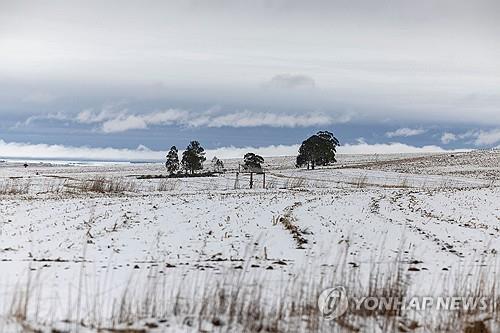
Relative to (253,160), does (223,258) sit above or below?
below

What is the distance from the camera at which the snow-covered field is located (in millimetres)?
8773

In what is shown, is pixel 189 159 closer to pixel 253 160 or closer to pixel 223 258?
pixel 253 160

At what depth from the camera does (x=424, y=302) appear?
9797 mm

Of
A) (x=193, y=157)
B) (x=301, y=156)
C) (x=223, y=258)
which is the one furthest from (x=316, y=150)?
(x=223, y=258)

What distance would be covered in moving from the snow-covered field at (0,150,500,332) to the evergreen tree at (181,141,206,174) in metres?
47.7

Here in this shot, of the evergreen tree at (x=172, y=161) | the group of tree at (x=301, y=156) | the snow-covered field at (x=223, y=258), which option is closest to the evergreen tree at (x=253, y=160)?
the group of tree at (x=301, y=156)

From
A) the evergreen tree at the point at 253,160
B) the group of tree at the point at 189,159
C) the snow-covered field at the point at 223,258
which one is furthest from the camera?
the group of tree at the point at 189,159

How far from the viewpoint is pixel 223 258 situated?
554 inches

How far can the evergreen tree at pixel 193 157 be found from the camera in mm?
78625

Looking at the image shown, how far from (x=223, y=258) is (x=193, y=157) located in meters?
65.2

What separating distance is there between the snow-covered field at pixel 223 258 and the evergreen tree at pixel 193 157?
47666mm

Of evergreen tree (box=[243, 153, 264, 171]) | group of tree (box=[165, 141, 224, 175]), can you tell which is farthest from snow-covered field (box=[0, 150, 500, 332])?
group of tree (box=[165, 141, 224, 175])

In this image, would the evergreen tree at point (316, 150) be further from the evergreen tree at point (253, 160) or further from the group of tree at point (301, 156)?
the evergreen tree at point (253, 160)

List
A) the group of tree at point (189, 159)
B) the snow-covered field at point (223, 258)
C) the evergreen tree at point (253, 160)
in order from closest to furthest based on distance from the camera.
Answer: the snow-covered field at point (223, 258)
the evergreen tree at point (253, 160)
the group of tree at point (189, 159)
